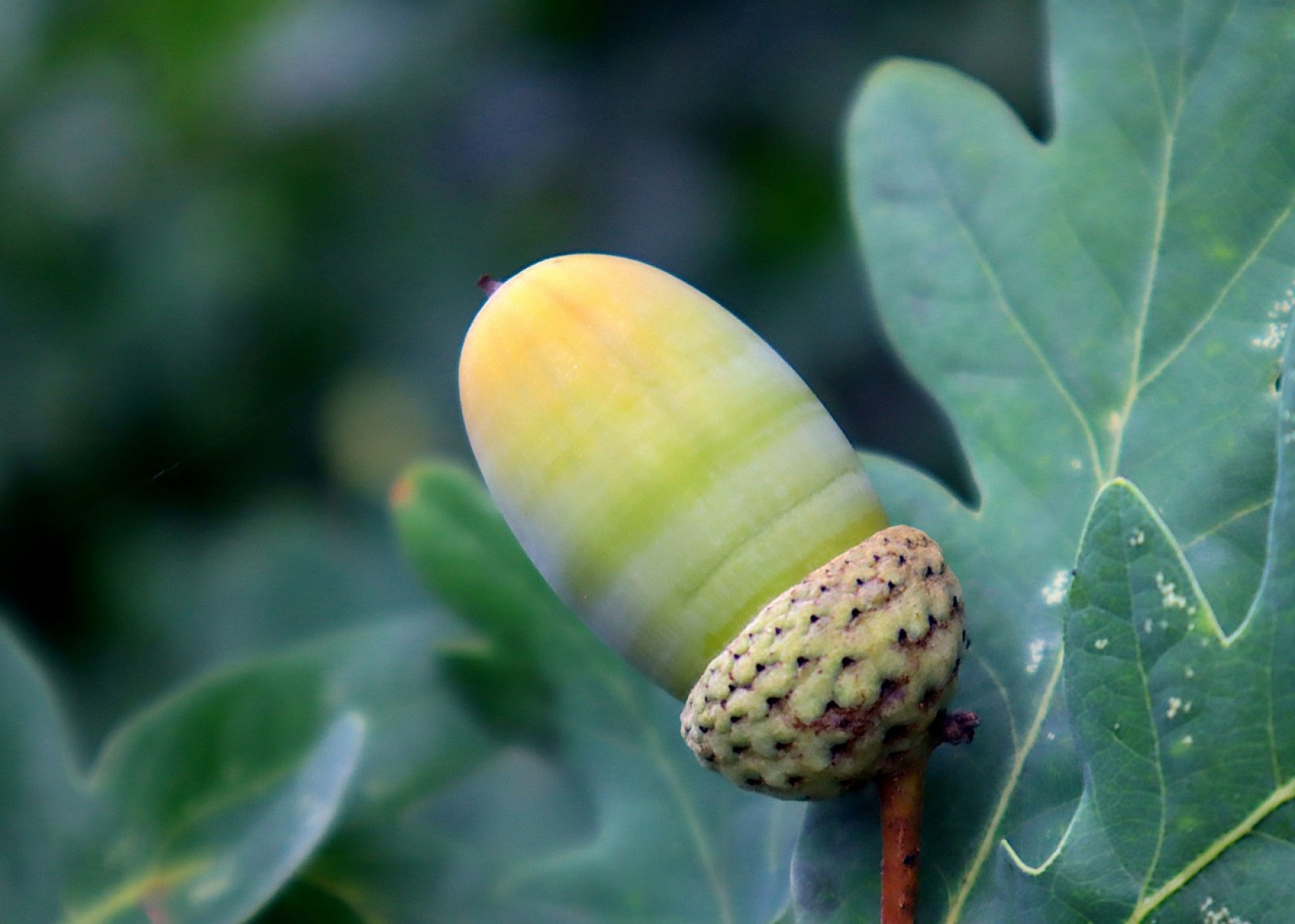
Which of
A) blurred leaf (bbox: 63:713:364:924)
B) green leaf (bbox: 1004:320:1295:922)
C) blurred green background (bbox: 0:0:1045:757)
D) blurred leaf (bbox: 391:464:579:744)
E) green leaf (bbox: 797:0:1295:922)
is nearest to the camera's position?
green leaf (bbox: 1004:320:1295:922)

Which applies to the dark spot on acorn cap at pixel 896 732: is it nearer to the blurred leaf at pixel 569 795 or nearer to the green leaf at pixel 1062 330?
the green leaf at pixel 1062 330

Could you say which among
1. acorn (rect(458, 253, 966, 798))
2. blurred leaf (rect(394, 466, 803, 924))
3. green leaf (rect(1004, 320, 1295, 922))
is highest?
acorn (rect(458, 253, 966, 798))

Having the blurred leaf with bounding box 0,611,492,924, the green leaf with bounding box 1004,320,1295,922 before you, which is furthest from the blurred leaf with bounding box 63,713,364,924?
the green leaf with bounding box 1004,320,1295,922

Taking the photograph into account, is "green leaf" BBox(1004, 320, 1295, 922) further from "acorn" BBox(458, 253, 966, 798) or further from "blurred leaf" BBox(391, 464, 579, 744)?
"blurred leaf" BBox(391, 464, 579, 744)

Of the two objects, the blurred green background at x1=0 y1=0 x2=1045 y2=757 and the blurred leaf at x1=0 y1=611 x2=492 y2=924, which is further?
the blurred green background at x1=0 y1=0 x2=1045 y2=757

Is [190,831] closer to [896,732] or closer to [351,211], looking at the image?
[896,732]

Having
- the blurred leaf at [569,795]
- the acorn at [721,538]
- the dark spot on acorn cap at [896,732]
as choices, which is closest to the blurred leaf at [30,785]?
the blurred leaf at [569,795]

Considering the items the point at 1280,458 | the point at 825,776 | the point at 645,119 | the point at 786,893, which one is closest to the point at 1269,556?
the point at 1280,458
